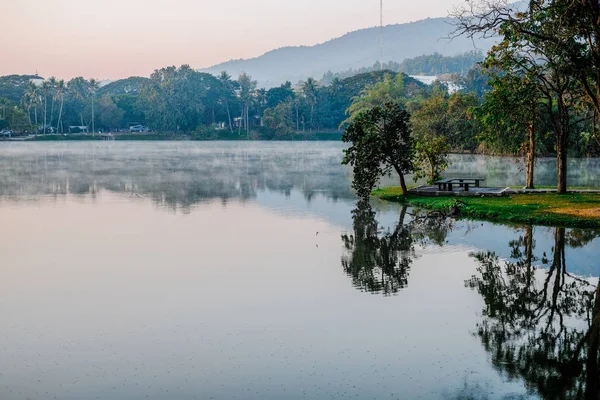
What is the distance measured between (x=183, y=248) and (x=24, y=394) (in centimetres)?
1244

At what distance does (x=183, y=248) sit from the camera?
2380cm

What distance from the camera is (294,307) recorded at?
16.3 m

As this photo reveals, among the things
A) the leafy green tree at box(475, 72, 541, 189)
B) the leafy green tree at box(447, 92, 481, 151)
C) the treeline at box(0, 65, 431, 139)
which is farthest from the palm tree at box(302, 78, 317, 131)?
the leafy green tree at box(475, 72, 541, 189)

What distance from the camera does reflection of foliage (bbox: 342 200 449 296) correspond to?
18875 millimetres

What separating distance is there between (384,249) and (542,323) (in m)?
8.81

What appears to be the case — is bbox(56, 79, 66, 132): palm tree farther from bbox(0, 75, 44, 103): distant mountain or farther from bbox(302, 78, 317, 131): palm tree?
bbox(302, 78, 317, 131): palm tree

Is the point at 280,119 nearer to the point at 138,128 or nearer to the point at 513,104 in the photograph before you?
the point at 138,128

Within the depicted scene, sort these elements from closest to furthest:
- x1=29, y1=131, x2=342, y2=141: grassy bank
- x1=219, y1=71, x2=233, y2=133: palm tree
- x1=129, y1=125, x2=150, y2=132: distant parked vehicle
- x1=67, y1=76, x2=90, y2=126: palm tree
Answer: x1=29, y1=131, x2=342, y2=141: grassy bank
x1=129, y1=125, x2=150, y2=132: distant parked vehicle
x1=219, y1=71, x2=233, y2=133: palm tree
x1=67, y1=76, x2=90, y2=126: palm tree

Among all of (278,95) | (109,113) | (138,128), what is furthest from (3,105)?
(278,95)

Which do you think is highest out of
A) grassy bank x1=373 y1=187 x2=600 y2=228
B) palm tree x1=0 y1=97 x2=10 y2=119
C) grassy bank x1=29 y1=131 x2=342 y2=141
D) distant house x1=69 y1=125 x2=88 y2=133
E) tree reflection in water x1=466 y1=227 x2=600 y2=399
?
palm tree x1=0 y1=97 x2=10 y2=119

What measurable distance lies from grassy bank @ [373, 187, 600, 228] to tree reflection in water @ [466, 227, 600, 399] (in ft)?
17.4

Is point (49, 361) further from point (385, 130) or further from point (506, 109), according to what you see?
point (506, 109)

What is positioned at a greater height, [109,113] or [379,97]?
[379,97]

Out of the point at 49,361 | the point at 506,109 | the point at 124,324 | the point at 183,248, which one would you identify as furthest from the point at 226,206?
the point at 49,361
